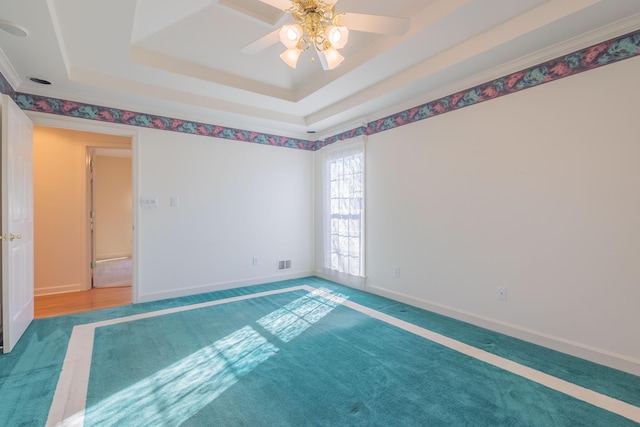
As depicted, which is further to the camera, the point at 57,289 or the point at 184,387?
the point at 57,289

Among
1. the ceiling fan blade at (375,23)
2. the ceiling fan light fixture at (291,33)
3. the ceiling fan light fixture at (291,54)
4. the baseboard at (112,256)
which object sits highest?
the ceiling fan blade at (375,23)

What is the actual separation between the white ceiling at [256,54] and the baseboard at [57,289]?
2721 mm

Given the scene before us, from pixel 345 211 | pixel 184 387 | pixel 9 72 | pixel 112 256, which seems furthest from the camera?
pixel 112 256

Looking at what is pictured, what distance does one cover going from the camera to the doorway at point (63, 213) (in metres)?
4.28

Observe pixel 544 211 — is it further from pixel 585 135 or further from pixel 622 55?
pixel 622 55

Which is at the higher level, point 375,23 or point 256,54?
point 256,54

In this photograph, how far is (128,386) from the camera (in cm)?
204

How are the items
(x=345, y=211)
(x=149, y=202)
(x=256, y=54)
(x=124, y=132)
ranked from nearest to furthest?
(x=256, y=54), (x=124, y=132), (x=149, y=202), (x=345, y=211)

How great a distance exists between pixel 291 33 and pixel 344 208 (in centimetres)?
299

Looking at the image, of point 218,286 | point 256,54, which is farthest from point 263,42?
point 218,286

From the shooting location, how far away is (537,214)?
103 inches

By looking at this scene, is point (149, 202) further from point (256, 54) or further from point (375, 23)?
point (375, 23)

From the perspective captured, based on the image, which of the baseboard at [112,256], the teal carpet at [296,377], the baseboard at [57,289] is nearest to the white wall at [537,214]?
the teal carpet at [296,377]

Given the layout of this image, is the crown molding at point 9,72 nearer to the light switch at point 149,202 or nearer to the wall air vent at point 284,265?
the light switch at point 149,202
